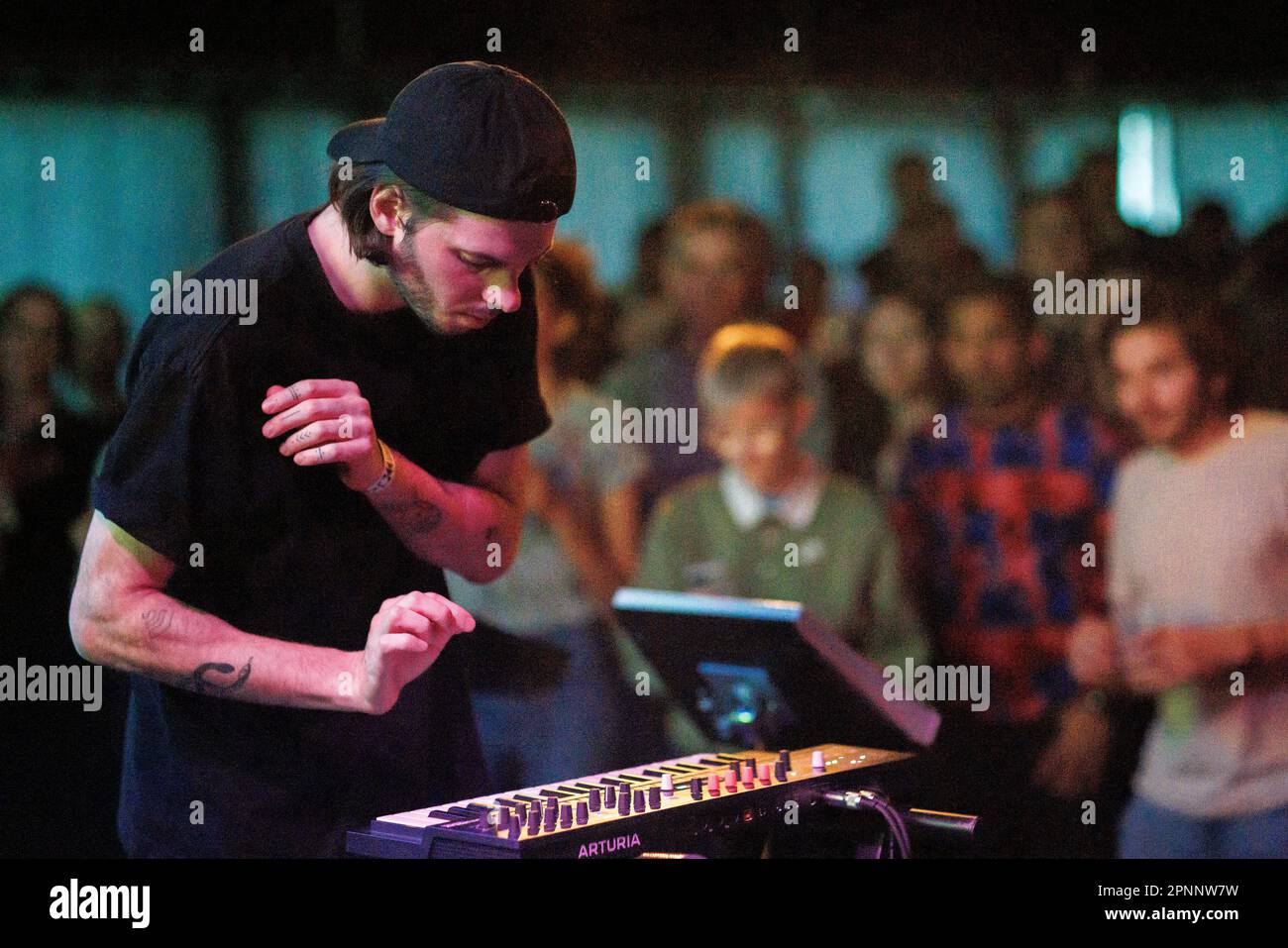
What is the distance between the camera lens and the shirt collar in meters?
3.68

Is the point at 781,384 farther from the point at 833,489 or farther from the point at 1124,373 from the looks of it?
the point at 1124,373

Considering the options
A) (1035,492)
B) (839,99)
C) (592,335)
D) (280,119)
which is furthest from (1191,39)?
(280,119)

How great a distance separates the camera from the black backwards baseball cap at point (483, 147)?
7.61ft

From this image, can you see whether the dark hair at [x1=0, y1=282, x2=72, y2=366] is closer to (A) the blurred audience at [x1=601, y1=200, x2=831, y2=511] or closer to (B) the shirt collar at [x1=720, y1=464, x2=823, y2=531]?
(A) the blurred audience at [x1=601, y1=200, x2=831, y2=511]

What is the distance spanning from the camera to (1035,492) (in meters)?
3.68

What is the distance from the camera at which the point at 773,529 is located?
3.68 meters

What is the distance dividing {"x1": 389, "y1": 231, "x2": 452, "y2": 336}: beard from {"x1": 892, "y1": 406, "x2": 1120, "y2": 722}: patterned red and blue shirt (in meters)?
1.68

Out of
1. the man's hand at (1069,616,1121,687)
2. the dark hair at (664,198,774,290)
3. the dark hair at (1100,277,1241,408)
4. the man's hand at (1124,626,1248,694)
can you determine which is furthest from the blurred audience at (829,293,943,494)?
the man's hand at (1124,626,1248,694)

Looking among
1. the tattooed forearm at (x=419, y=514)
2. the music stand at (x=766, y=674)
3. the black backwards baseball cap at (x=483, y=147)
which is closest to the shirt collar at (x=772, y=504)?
the music stand at (x=766, y=674)

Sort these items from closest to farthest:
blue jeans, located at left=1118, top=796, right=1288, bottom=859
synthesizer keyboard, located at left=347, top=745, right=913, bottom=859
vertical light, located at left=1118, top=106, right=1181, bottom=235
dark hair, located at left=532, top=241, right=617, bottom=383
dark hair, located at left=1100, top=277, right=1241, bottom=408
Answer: synthesizer keyboard, located at left=347, top=745, right=913, bottom=859 → blue jeans, located at left=1118, top=796, right=1288, bottom=859 → dark hair, located at left=1100, top=277, right=1241, bottom=408 → dark hair, located at left=532, top=241, right=617, bottom=383 → vertical light, located at left=1118, top=106, right=1181, bottom=235

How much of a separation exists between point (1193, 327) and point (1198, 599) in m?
0.68

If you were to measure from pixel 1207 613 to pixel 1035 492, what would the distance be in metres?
0.50

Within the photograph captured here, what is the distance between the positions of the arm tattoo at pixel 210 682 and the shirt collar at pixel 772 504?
1.66 meters

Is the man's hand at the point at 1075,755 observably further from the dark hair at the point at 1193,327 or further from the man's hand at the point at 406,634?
the man's hand at the point at 406,634
